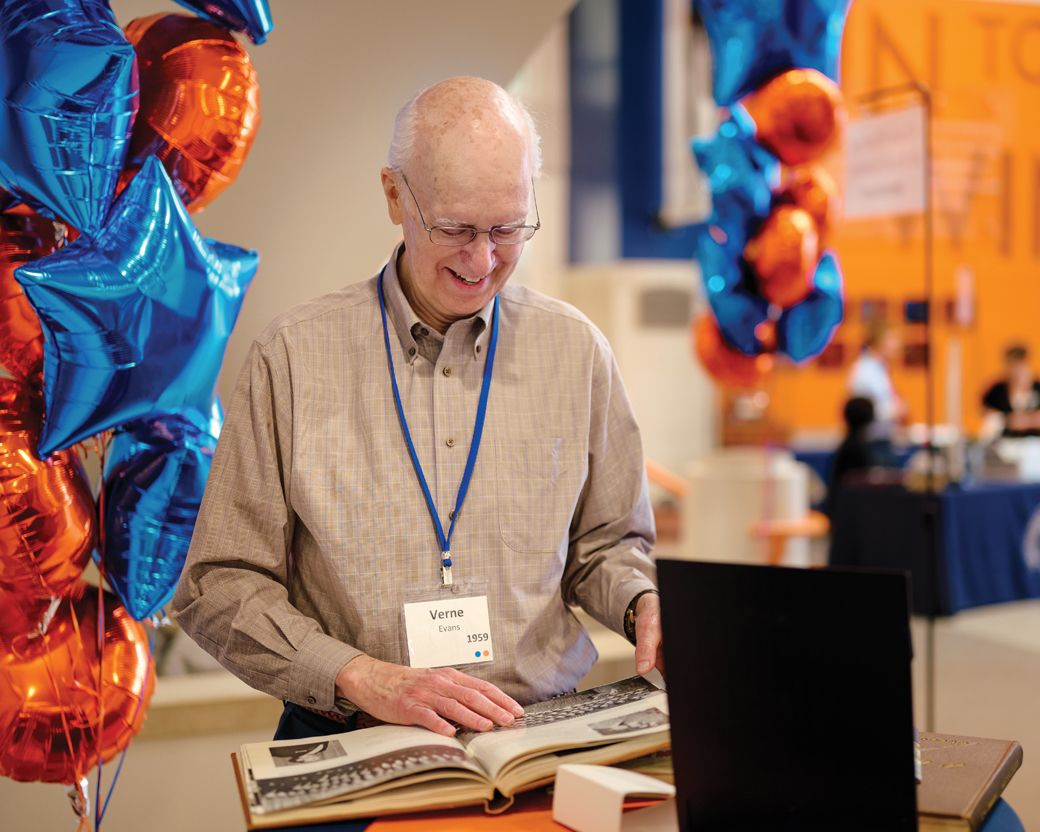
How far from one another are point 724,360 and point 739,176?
2.82 feet

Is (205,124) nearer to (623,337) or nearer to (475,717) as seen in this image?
(475,717)

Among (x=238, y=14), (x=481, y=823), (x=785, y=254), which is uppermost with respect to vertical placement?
(x=238, y=14)

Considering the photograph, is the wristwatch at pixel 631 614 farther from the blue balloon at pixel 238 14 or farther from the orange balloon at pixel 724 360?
the orange balloon at pixel 724 360

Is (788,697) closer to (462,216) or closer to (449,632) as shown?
(449,632)

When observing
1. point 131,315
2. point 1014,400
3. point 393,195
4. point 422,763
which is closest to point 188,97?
point 131,315

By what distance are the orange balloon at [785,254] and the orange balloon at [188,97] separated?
2.84m

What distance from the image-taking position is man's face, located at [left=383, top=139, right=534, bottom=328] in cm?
145

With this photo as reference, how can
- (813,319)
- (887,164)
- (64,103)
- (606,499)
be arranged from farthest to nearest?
(813,319) → (887,164) → (64,103) → (606,499)

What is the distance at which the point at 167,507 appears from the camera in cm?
203

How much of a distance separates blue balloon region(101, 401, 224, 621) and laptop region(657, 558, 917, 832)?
122 centimetres

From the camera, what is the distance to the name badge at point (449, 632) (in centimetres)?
149

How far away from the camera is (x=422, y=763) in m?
1.14

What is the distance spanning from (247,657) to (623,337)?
890cm

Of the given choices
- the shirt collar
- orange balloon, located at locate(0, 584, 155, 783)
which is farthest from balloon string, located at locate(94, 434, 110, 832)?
the shirt collar
